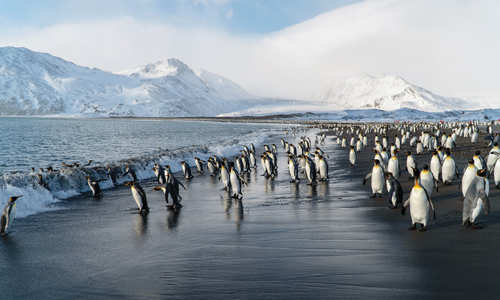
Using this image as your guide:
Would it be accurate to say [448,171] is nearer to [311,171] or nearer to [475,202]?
[311,171]

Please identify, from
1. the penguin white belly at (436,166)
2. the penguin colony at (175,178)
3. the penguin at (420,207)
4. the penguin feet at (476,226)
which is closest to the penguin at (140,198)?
the penguin colony at (175,178)

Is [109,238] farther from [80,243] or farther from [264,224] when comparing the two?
[264,224]

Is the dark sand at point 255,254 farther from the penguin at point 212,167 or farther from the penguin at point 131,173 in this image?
the penguin at point 212,167

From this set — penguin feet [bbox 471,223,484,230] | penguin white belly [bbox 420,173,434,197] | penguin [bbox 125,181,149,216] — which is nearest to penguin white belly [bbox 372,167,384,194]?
penguin white belly [bbox 420,173,434,197]

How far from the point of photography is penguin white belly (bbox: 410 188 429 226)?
6.61 m

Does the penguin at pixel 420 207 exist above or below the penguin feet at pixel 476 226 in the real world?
above

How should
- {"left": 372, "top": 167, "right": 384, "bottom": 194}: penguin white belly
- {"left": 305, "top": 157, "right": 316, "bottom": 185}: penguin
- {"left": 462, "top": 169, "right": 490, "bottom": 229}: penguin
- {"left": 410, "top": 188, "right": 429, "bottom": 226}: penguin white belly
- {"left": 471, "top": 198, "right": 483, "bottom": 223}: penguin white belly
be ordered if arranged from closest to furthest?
1. {"left": 462, "top": 169, "right": 490, "bottom": 229}: penguin
2. {"left": 471, "top": 198, "right": 483, "bottom": 223}: penguin white belly
3. {"left": 410, "top": 188, "right": 429, "bottom": 226}: penguin white belly
4. {"left": 372, "top": 167, "right": 384, "bottom": 194}: penguin white belly
5. {"left": 305, "top": 157, "right": 316, "bottom": 185}: penguin

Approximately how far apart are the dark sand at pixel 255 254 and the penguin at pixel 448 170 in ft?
3.96

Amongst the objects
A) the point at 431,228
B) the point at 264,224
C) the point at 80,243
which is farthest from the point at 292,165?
the point at 80,243

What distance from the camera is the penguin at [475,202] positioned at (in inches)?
250

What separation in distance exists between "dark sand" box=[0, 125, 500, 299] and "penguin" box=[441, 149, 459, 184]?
121 cm

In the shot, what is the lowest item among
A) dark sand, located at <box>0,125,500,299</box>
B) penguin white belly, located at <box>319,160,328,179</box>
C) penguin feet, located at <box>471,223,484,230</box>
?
dark sand, located at <box>0,125,500,299</box>

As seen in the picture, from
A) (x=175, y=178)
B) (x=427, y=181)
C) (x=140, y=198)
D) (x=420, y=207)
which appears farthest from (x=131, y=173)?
(x=420, y=207)

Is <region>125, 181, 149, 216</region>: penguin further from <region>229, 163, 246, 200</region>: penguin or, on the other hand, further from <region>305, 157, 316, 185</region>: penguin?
<region>305, 157, 316, 185</region>: penguin
